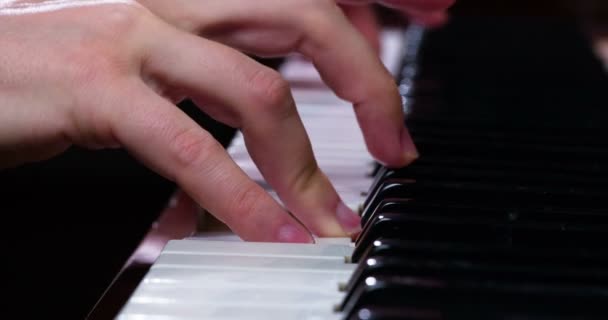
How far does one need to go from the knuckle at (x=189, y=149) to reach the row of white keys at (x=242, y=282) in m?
0.07

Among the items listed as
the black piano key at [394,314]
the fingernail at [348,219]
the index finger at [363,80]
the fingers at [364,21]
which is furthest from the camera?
the fingers at [364,21]

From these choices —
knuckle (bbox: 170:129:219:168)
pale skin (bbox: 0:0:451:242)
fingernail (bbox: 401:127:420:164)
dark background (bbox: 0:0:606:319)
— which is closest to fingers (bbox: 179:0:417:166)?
fingernail (bbox: 401:127:420:164)

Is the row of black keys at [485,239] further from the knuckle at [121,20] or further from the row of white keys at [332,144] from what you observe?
the knuckle at [121,20]

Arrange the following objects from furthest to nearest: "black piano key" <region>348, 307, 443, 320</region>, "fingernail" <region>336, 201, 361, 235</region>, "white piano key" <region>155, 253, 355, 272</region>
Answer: "fingernail" <region>336, 201, 361, 235</region>, "white piano key" <region>155, 253, 355, 272</region>, "black piano key" <region>348, 307, 443, 320</region>

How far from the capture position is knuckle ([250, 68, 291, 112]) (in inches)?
29.8

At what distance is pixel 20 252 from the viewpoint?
1.30 meters

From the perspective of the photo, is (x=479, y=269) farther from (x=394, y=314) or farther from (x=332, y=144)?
(x=332, y=144)

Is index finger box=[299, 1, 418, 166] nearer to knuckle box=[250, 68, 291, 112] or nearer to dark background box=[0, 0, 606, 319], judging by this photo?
knuckle box=[250, 68, 291, 112]

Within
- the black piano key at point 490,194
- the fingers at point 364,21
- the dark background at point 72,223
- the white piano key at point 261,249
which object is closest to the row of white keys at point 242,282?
the white piano key at point 261,249

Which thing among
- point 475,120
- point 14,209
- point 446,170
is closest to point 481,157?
point 446,170

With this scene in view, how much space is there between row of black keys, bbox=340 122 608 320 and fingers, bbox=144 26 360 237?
5 centimetres

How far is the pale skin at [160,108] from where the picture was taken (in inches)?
27.6

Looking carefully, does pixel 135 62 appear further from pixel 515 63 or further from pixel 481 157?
pixel 515 63

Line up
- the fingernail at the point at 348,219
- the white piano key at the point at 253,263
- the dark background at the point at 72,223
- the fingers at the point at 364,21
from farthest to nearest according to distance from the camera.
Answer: the fingers at the point at 364,21 → the dark background at the point at 72,223 → the fingernail at the point at 348,219 → the white piano key at the point at 253,263
